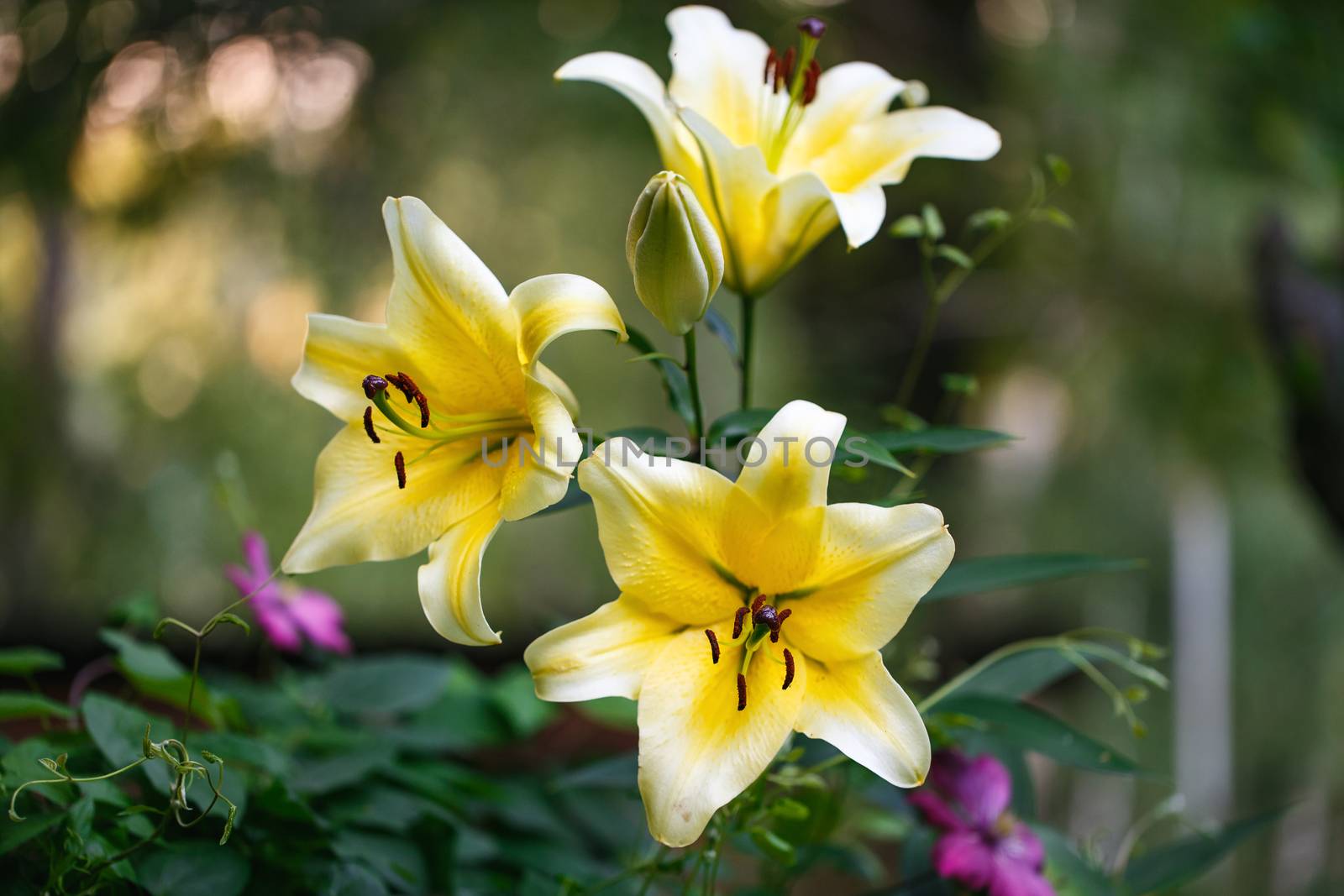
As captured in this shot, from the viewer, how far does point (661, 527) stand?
39cm

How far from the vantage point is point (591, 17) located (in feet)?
6.49

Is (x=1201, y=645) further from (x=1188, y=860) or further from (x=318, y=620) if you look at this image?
(x=318, y=620)

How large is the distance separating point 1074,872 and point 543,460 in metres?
0.34

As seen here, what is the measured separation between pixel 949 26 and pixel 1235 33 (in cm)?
86

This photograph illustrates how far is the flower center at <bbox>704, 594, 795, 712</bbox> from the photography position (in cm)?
37

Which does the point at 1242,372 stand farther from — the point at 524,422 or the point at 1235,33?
the point at 524,422

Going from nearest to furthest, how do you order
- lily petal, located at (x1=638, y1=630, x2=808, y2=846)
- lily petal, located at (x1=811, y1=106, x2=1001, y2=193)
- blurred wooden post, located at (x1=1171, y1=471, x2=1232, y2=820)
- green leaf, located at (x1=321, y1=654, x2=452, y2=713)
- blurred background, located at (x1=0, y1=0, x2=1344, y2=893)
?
lily petal, located at (x1=638, y1=630, x2=808, y2=846) < lily petal, located at (x1=811, y1=106, x2=1001, y2=193) < green leaf, located at (x1=321, y1=654, x2=452, y2=713) < blurred background, located at (x1=0, y1=0, x2=1344, y2=893) < blurred wooden post, located at (x1=1171, y1=471, x2=1232, y2=820)

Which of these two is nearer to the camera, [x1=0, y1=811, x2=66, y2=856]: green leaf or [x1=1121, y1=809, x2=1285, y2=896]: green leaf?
[x1=0, y1=811, x2=66, y2=856]: green leaf

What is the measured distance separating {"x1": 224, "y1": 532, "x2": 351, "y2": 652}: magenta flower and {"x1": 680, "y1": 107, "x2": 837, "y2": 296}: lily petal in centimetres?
36

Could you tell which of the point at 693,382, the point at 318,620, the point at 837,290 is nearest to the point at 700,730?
the point at 693,382

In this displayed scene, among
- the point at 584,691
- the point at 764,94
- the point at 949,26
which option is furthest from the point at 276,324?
the point at 584,691

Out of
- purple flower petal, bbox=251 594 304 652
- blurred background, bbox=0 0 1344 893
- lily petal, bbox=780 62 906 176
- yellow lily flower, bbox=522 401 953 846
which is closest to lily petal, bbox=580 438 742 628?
yellow lily flower, bbox=522 401 953 846

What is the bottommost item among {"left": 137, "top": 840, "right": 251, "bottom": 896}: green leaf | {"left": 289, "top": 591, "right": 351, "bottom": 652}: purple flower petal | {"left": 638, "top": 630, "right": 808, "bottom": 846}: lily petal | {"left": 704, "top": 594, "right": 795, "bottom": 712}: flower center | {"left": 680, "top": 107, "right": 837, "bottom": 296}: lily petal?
{"left": 289, "top": 591, "right": 351, "bottom": 652}: purple flower petal

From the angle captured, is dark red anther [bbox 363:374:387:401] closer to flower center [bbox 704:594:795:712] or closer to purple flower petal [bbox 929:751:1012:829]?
flower center [bbox 704:594:795:712]
